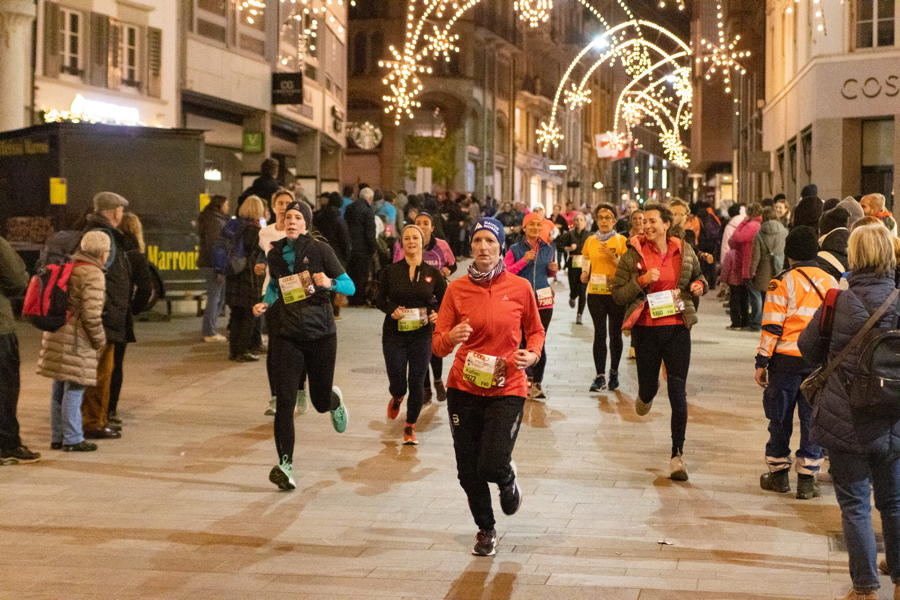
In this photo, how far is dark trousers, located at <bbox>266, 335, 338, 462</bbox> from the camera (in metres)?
8.59

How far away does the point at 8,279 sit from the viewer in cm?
906

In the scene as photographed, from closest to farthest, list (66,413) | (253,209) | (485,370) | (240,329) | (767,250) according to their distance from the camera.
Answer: (485,370)
(66,413)
(253,209)
(240,329)
(767,250)

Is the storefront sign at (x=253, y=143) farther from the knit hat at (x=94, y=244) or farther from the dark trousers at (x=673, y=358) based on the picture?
the dark trousers at (x=673, y=358)

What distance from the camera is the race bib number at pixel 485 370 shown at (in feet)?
22.4

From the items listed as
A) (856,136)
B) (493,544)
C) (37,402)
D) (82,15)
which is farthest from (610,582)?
(856,136)

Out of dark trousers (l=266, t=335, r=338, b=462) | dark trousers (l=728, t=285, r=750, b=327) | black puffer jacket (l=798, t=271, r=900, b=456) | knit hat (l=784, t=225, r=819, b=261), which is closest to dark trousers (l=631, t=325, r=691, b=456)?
knit hat (l=784, t=225, r=819, b=261)

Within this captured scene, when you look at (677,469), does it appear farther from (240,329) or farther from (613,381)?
(240,329)

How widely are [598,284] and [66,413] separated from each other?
5724 mm

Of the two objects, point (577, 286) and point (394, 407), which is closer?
point (394, 407)

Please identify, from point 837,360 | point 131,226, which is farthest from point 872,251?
point 131,226

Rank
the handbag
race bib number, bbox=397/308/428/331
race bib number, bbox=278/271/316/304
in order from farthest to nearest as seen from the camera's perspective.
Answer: race bib number, bbox=397/308/428/331 < race bib number, bbox=278/271/316/304 < the handbag

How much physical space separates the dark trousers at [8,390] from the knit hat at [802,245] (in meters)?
5.27

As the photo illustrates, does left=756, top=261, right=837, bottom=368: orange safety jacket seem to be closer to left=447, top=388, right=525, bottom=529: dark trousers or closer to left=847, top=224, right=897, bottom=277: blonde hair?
left=847, top=224, right=897, bottom=277: blonde hair

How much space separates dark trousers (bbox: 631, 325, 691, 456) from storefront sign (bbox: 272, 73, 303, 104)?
20770mm
